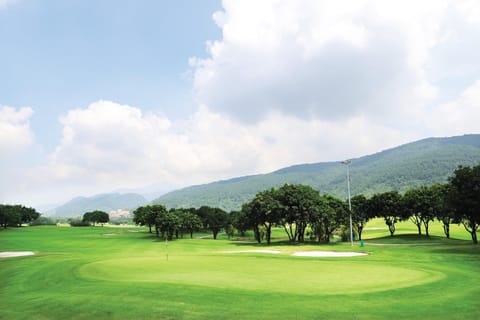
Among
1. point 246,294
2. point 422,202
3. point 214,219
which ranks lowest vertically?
point 246,294

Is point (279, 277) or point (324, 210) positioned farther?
point (324, 210)

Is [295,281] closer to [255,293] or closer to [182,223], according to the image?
[255,293]

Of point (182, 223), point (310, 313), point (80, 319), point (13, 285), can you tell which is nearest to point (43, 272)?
point (13, 285)

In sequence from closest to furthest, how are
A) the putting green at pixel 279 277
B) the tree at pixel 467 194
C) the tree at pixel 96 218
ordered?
the putting green at pixel 279 277
the tree at pixel 467 194
the tree at pixel 96 218

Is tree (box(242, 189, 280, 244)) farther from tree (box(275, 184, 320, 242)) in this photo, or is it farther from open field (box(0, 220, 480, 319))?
open field (box(0, 220, 480, 319))

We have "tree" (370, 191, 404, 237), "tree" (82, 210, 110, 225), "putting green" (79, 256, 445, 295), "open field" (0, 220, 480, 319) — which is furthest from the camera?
"tree" (82, 210, 110, 225)

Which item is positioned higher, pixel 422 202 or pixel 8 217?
pixel 422 202

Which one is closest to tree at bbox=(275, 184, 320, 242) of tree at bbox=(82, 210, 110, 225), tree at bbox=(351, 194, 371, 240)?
tree at bbox=(351, 194, 371, 240)

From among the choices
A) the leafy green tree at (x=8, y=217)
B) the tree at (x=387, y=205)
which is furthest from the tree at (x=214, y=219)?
the leafy green tree at (x=8, y=217)

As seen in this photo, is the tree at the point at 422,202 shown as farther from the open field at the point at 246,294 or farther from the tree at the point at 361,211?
the open field at the point at 246,294

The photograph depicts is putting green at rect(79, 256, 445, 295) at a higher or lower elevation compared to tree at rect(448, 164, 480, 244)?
lower

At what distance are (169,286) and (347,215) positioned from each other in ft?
219

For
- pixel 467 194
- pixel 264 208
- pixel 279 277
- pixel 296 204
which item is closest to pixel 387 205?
pixel 296 204

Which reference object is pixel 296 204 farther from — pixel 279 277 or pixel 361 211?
pixel 279 277
